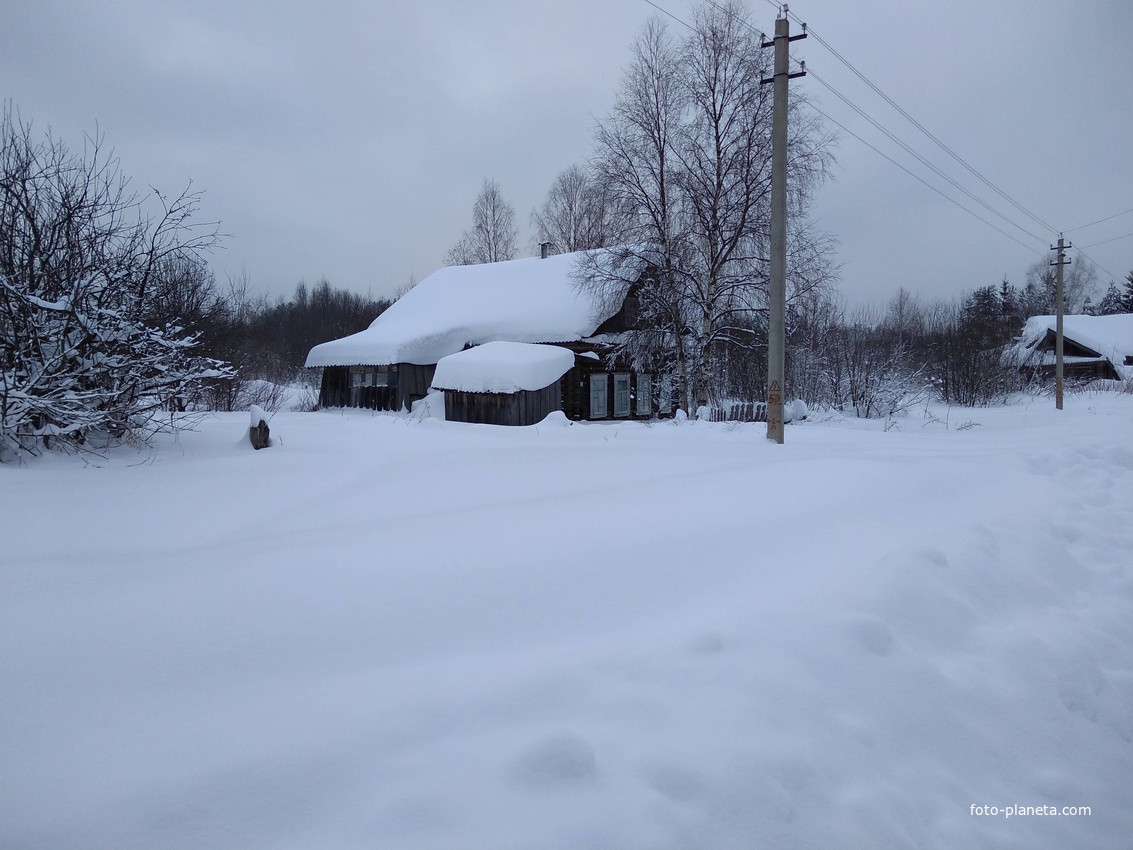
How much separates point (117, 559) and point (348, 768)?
1.97 metres

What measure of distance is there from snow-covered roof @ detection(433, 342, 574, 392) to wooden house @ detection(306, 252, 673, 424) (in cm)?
215

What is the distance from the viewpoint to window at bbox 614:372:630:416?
66.8 ft

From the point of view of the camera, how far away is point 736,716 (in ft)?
6.63

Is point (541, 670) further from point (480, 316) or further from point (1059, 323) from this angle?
point (1059, 323)

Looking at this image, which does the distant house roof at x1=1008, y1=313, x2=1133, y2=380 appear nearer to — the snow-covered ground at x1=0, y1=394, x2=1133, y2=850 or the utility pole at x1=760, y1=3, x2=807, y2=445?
the utility pole at x1=760, y1=3, x2=807, y2=445

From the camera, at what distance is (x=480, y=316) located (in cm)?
2116

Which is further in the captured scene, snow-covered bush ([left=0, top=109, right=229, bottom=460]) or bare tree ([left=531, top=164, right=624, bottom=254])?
bare tree ([left=531, top=164, right=624, bottom=254])

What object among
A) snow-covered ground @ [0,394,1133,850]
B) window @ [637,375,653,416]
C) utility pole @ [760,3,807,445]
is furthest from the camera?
window @ [637,375,653,416]

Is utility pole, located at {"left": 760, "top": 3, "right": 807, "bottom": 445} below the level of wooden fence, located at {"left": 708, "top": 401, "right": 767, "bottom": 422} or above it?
above

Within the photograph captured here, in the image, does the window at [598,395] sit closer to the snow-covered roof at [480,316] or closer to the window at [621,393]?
the window at [621,393]

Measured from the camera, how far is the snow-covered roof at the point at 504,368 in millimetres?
14602

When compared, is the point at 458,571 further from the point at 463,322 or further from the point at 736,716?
the point at 463,322

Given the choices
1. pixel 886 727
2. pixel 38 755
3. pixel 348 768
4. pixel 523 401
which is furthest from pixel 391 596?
pixel 523 401

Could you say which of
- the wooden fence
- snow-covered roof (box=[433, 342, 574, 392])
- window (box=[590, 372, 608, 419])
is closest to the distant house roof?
the wooden fence
